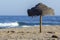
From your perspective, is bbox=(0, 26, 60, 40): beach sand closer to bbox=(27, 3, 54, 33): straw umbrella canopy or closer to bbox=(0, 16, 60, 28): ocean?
bbox=(27, 3, 54, 33): straw umbrella canopy

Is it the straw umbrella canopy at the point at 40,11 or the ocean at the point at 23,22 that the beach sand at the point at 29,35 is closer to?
the straw umbrella canopy at the point at 40,11

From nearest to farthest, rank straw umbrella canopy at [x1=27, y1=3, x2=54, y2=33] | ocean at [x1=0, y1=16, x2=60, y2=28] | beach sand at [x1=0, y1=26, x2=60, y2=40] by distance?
beach sand at [x1=0, y1=26, x2=60, y2=40], straw umbrella canopy at [x1=27, y1=3, x2=54, y2=33], ocean at [x1=0, y1=16, x2=60, y2=28]

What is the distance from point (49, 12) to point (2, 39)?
3.95 m

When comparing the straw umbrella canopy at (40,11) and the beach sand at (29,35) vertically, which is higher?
the straw umbrella canopy at (40,11)

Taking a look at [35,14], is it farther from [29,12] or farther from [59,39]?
[59,39]

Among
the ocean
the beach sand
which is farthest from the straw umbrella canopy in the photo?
the ocean

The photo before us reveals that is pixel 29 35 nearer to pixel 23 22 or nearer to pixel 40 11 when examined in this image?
pixel 40 11

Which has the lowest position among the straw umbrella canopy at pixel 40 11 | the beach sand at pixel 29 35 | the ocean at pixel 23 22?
the ocean at pixel 23 22

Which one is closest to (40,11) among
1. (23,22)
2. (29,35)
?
(29,35)

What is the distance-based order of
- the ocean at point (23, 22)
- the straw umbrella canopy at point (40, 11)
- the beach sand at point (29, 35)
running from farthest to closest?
the ocean at point (23, 22)
the straw umbrella canopy at point (40, 11)
the beach sand at point (29, 35)

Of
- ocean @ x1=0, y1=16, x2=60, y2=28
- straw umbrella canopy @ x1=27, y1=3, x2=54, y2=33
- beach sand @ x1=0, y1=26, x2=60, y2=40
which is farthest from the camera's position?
ocean @ x1=0, y1=16, x2=60, y2=28

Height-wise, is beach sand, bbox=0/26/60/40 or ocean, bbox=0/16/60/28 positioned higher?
beach sand, bbox=0/26/60/40

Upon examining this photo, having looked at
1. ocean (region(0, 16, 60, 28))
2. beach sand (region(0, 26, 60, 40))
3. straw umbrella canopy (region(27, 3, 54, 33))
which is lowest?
ocean (region(0, 16, 60, 28))

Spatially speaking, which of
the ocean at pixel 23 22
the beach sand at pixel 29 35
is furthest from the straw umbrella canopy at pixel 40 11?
the ocean at pixel 23 22
